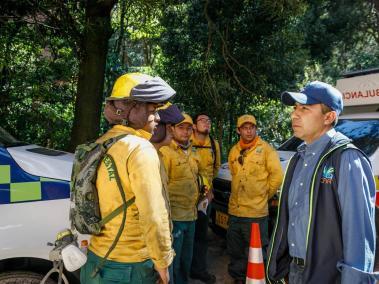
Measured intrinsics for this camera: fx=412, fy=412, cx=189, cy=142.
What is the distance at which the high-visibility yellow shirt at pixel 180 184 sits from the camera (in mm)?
3629

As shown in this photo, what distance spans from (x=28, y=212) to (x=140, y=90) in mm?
1304

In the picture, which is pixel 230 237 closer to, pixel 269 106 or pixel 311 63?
pixel 269 106

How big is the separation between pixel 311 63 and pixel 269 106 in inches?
183

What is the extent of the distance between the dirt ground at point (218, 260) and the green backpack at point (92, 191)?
261 centimetres

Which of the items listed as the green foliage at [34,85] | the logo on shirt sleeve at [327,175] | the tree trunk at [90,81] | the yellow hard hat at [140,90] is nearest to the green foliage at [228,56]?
the tree trunk at [90,81]

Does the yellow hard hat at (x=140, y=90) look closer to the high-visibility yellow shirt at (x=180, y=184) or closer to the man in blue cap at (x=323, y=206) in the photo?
the man in blue cap at (x=323, y=206)

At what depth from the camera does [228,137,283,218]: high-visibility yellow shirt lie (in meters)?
4.05

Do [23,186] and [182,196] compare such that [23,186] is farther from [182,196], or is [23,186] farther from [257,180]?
[257,180]

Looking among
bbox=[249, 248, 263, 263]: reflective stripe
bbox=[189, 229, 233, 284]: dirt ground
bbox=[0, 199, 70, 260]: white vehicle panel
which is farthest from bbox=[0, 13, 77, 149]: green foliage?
bbox=[249, 248, 263, 263]: reflective stripe

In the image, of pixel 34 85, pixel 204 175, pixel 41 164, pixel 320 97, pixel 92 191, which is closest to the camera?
pixel 92 191

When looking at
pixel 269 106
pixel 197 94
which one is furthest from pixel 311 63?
pixel 197 94

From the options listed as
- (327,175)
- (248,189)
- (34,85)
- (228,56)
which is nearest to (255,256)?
(248,189)

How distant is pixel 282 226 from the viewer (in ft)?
7.22

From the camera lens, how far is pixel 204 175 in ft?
14.7
